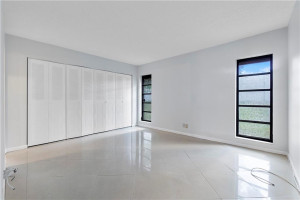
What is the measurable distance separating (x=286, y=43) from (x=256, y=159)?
8.16ft

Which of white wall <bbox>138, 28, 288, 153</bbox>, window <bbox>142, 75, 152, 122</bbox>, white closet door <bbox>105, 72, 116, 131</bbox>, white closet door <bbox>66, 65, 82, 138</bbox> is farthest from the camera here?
window <bbox>142, 75, 152, 122</bbox>

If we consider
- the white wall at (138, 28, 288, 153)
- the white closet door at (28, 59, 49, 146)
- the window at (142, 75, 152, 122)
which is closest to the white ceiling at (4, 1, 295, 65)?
the white wall at (138, 28, 288, 153)

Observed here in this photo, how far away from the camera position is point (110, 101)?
538cm

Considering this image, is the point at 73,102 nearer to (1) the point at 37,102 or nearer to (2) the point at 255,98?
(1) the point at 37,102

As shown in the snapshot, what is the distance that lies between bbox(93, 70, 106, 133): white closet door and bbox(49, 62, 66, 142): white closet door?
0.96 meters

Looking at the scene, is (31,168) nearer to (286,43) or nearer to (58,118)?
(58,118)

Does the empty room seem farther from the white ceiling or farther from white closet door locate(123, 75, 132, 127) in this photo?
white closet door locate(123, 75, 132, 127)

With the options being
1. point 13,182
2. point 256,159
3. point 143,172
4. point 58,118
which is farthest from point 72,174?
point 256,159

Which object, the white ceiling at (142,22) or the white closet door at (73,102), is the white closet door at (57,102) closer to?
the white closet door at (73,102)

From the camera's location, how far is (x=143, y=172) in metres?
2.36

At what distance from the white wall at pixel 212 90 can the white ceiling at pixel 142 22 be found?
0.36 metres

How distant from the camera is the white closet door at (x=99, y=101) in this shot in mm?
4934

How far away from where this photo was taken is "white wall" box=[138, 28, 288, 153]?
3.14 metres

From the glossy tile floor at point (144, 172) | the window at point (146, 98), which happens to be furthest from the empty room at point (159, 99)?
the window at point (146, 98)
